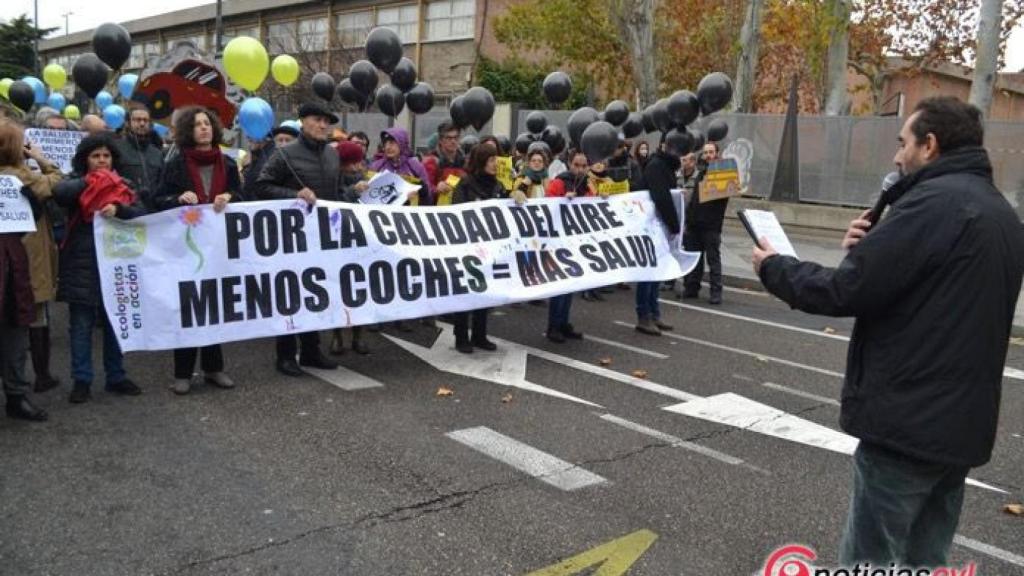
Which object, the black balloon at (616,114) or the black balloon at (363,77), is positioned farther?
the black balloon at (363,77)

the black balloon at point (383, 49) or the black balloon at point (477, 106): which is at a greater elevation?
the black balloon at point (383, 49)

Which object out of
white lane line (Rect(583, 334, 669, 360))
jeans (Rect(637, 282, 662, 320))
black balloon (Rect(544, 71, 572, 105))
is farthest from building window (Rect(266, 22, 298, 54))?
white lane line (Rect(583, 334, 669, 360))

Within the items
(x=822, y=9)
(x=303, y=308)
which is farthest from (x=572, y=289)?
(x=822, y=9)

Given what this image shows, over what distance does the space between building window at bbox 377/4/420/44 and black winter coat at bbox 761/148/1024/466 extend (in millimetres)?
36349

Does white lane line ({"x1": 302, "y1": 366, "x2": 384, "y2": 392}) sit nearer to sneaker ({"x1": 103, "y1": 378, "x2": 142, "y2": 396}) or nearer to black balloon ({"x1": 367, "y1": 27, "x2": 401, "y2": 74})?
sneaker ({"x1": 103, "y1": 378, "x2": 142, "y2": 396})

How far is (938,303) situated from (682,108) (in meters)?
7.85

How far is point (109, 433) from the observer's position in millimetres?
5094

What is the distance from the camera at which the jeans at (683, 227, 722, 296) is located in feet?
34.5

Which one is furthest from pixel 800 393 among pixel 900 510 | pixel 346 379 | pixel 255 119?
pixel 255 119

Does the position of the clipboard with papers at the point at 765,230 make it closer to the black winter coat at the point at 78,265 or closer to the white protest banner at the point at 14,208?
the black winter coat at the point at 78,265

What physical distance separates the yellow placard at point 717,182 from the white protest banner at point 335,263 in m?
2.54

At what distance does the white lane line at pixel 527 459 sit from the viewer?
459cm

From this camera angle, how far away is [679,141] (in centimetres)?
968

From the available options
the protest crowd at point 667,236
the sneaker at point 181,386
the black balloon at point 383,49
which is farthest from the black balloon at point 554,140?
the sneaker at point 181,386
